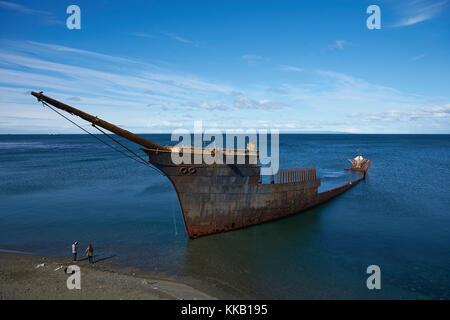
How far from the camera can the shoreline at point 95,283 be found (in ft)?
39.5

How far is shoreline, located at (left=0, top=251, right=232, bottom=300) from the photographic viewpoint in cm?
1205

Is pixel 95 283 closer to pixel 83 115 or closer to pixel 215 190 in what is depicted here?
pixel 215 190

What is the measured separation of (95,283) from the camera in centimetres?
1305

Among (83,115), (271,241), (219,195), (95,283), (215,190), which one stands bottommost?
(95,283)

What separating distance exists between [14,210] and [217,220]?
827 inches

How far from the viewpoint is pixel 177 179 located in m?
18.0

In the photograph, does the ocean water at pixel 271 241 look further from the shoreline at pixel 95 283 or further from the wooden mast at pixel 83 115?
the wooden mast at pixel 83 115

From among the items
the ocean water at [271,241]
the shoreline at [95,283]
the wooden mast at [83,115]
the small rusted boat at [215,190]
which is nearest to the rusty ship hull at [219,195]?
the small rusted boat at [215,190]

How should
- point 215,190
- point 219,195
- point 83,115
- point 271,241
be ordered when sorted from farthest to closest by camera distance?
point 271,241 < point 219,195 < point 215,190 < point 83,115

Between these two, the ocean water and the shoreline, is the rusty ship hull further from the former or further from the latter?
the shoreline

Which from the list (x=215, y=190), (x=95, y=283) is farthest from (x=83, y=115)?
(x=215, y=190)
